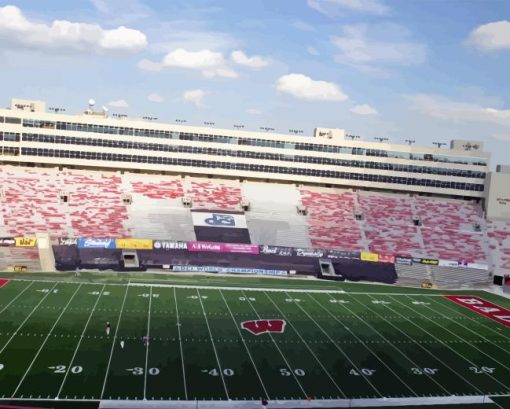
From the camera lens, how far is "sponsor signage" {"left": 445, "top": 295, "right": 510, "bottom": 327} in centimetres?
3625

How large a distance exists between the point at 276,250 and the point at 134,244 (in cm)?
1232

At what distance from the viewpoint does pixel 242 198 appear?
56844mm

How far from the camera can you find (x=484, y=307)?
39.5 meters

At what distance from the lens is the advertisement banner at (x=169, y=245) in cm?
4506

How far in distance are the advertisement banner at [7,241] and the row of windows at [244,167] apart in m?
16.0

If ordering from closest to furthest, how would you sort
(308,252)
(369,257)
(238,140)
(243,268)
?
(243,268)
(308,252)
(369,257)
(238,140)

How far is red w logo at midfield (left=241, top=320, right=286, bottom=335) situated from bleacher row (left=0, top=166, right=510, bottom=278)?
18723 mm

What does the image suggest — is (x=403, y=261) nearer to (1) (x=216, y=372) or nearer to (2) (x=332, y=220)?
(2) (x=332, y=220)

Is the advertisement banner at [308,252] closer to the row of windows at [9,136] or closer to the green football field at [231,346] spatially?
the green football field at [231,346]

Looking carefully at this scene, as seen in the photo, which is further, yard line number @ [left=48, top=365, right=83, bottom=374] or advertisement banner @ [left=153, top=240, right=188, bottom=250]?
advertisement banner @ [left=153, top=240, right=188, bottom=250]

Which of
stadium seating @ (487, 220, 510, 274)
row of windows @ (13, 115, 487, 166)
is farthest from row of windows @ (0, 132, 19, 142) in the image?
stadium seating @ (487, 220, 510, 274)

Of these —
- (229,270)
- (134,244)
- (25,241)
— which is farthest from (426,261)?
(25,241)

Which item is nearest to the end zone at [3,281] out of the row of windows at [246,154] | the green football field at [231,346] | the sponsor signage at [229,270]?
the green football field at [231,346]

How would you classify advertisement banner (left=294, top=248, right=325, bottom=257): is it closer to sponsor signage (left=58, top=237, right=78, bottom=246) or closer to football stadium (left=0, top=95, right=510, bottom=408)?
football stadium (left=0, top=95, right=510, bottom=408)
